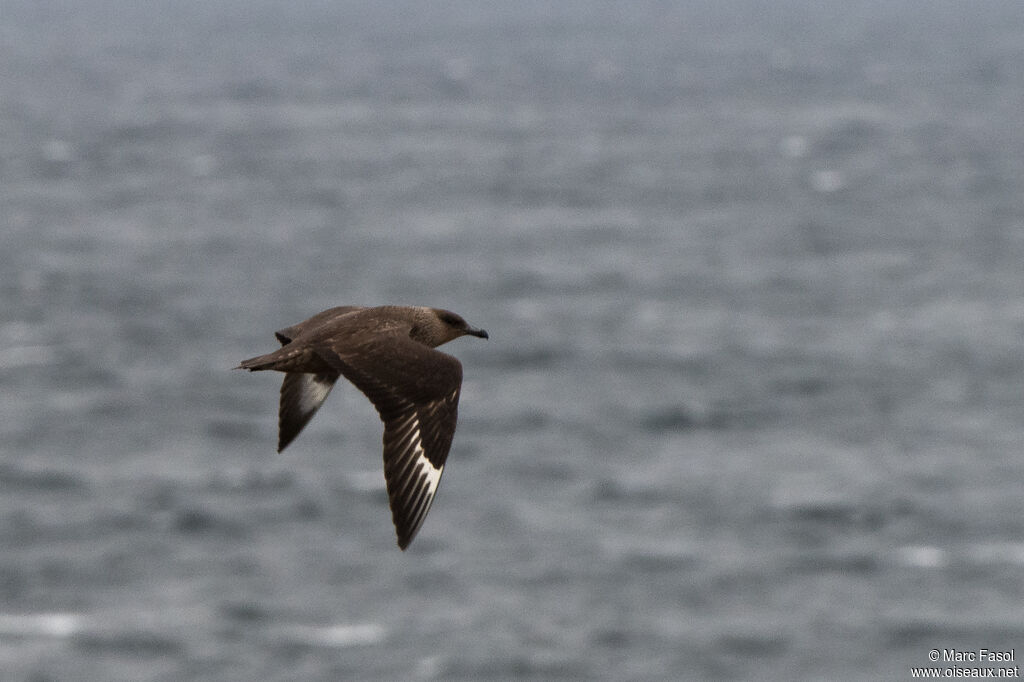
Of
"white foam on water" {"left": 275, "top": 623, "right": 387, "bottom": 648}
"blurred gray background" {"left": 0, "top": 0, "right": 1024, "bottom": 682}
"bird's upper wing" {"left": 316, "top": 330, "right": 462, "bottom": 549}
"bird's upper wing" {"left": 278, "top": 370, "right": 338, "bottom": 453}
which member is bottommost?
"bird's upper wing" {"left": 316, "top": 330, "right": 462, "bottom": 549}

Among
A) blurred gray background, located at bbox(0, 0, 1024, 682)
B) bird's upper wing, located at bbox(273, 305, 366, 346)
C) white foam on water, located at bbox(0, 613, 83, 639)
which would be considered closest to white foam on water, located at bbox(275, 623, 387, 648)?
blurred gray background, located at bbox(0, 0, 1024, 682)

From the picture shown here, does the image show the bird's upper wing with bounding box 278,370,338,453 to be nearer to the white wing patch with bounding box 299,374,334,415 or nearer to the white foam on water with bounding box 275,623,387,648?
the white wing patch with bounding box 299,374,334,415

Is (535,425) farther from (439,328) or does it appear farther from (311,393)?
(439,328)

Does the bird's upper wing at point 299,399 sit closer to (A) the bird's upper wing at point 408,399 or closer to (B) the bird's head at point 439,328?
(B) the bird's head at point 439,328

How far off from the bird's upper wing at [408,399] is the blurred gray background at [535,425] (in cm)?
5699

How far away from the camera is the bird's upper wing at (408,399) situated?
34.5 feet

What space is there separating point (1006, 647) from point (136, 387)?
49237mm

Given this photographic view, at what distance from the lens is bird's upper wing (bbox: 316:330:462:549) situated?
10.5 meters

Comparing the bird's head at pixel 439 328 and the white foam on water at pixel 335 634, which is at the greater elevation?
the white foam on water at pixel 335 634

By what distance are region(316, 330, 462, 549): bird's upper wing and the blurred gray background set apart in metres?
57.0

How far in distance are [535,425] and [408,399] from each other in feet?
264

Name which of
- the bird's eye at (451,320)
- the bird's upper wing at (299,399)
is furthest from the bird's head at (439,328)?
the bird's upper wing at (299,399)

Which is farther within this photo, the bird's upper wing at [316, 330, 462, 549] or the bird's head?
the bird's head

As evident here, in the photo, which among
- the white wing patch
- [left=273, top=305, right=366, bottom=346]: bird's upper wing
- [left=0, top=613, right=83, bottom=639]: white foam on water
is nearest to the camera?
[left=273, top=305, right=366, bottom=346]: bird's upper wing
